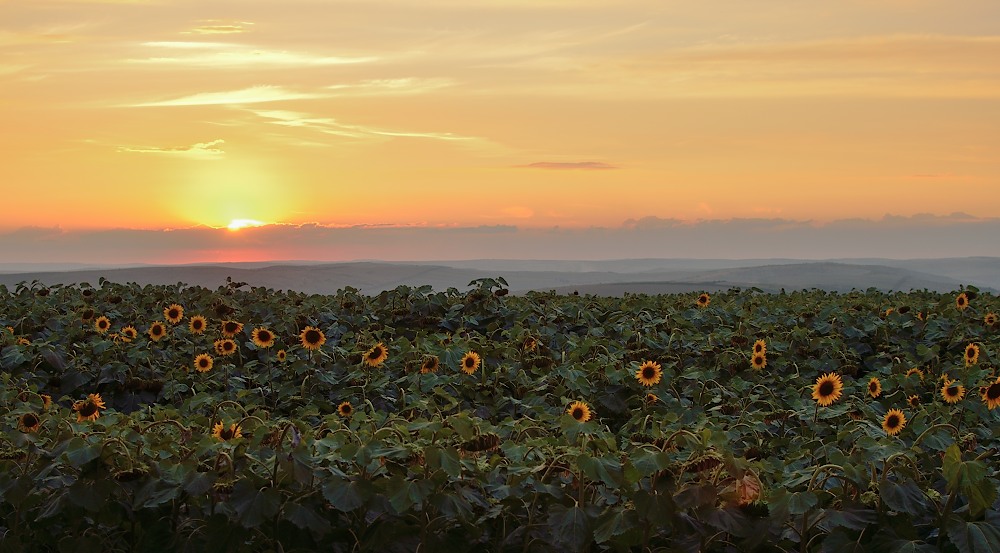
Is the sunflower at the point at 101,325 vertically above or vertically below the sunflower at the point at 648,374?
above

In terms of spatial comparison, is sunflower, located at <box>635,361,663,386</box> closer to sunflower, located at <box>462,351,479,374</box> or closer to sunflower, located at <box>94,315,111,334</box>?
sunflower, located at <box>462,351,479,374</box>

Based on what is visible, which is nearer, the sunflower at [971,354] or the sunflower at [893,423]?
the sunflower at [893,423]

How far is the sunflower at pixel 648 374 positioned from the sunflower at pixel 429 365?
5.65 feet

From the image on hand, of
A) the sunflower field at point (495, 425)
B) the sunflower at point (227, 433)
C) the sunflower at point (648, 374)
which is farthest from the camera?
the sunflower at point (648, 374)

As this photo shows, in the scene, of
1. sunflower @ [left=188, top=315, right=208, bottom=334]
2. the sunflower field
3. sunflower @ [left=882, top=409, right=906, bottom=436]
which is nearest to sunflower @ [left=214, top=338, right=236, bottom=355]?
the sunflower field

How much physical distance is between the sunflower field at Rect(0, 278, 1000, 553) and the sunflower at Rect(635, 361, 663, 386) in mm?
35

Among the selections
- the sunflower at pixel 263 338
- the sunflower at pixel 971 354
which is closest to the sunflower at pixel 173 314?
the sunflower at pixel 263 338

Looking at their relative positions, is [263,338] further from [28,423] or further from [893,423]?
[893,423]

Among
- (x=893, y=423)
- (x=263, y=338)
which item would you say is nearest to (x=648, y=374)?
(x=893, y=423)

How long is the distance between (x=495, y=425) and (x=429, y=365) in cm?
140

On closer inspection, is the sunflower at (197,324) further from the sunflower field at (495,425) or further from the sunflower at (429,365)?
the sunflower at (429,365)

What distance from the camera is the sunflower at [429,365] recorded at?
8477mm

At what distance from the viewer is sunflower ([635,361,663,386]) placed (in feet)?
27.0

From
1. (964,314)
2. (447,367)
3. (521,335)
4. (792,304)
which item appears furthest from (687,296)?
(447,367)
